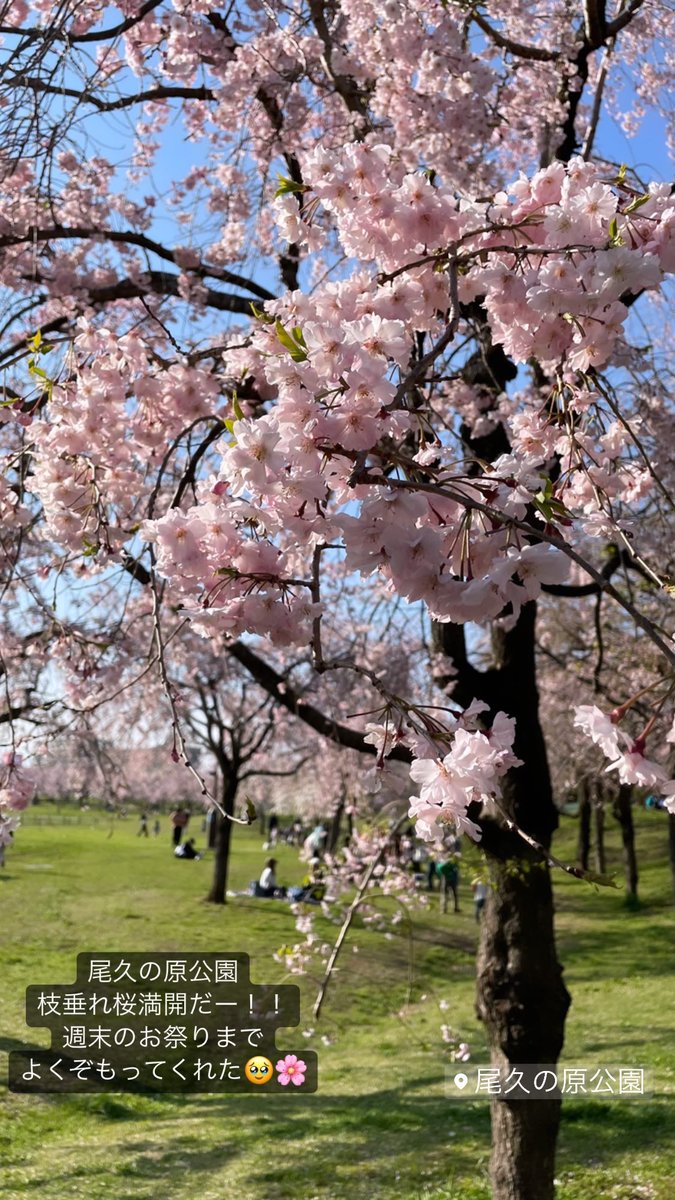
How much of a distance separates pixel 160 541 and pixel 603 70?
3.31 m

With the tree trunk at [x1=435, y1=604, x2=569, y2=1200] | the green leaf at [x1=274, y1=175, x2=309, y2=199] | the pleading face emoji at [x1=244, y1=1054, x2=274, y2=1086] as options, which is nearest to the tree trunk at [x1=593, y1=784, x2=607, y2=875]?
the pleading face emoji at [x1=244, y1=1054, x2=274, y2=1086]

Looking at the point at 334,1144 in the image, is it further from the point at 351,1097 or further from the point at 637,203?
the point at 637,203

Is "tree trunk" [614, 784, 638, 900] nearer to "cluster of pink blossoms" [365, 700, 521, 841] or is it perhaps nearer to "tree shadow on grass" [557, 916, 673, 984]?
"tree shadow on grass" [557, 916, 673, 984]

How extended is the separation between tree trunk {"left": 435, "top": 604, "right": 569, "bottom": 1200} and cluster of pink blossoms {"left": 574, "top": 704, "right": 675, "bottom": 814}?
3.15 meters

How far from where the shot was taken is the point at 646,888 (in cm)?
2039

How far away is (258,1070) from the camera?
8602 mm

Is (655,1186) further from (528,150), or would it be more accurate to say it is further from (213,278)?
(528,150)

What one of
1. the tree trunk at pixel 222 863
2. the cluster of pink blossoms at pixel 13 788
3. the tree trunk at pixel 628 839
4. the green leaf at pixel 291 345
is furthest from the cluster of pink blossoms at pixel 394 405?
the tree trunk at pixel 628 839

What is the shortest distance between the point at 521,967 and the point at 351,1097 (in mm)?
4233

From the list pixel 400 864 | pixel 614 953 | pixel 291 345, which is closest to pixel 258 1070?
pixel 400 864

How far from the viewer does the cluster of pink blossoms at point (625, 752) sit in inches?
54.4

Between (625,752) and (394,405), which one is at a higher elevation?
(394,405)

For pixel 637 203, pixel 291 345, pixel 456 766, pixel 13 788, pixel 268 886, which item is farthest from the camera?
pixel 268 886

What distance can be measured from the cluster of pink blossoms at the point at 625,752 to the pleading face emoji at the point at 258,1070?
→ 26.7 feet
